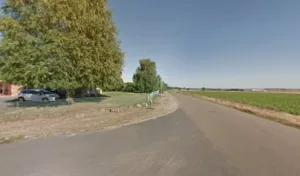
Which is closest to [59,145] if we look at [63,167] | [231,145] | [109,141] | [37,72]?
[109,141]

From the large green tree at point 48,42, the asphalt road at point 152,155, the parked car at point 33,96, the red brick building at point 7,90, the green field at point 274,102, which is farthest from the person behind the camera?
the red brick building at point 7,90

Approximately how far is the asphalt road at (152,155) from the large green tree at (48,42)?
7.29m

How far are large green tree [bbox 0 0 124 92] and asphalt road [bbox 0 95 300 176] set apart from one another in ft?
23.9

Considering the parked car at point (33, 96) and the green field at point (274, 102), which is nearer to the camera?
the green field at point (274, 102)

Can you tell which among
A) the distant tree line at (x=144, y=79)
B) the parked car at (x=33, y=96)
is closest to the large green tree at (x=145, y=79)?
the distant tree line at (x=144, y=79)

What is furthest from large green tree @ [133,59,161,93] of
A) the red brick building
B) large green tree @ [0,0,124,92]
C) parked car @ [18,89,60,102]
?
large green tree @ [0,0,124,92]

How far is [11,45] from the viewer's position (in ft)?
39.9

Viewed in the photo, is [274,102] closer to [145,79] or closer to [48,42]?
[48,42]

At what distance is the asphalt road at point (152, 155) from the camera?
4238 mm

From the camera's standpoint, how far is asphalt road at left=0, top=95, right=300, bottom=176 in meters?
4.24

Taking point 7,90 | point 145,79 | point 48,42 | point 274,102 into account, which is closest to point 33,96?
point 7,90

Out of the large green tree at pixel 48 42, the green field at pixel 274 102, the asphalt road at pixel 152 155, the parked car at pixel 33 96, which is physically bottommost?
the green field at pixel 274 102

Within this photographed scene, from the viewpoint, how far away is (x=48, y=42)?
12.9 meters

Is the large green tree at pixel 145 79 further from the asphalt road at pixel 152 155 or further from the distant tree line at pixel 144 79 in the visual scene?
the asphalt road at pixel 152 155
